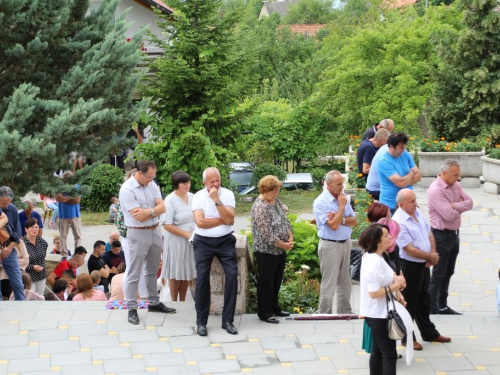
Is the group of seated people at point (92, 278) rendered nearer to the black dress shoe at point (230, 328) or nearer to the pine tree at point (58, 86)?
the pine tree at point (58, 86)

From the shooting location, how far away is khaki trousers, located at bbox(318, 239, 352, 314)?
8.91 m

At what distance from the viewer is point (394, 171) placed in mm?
10258

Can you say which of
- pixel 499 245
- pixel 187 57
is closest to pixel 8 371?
pixel 499 245

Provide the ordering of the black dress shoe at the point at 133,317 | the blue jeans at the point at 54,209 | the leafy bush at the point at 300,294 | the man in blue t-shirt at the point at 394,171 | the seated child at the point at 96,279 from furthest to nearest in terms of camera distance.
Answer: the blue jeans at the point at 54,209 < the seated child at the point at 96,279 < the man in blue t-shirt at the point at 394,171 < the leafy bush at the point at 300,294 < the black dress shoe at the point at 133,317

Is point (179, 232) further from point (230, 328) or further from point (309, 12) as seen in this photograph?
point (309, 12)

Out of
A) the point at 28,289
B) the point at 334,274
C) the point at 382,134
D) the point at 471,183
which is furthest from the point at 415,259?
the point at 471,183

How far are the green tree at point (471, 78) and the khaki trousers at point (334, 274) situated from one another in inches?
482

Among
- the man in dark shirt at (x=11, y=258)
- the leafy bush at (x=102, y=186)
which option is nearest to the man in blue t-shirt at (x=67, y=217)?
the man in dark shirt at (x=11, y=258)

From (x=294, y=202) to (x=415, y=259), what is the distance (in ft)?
49.8

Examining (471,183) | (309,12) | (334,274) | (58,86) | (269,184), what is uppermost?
(309,12)

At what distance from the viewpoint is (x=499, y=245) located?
1288 centimetres

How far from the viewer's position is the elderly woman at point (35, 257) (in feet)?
36.6

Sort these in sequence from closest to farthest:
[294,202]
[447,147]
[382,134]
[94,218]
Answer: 1. [382,134]
2. [447,147]
3. [94,218]
4. [294,202]

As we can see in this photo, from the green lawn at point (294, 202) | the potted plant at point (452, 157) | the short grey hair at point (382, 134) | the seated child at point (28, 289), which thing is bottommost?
the green lawn at point (294, 202)
